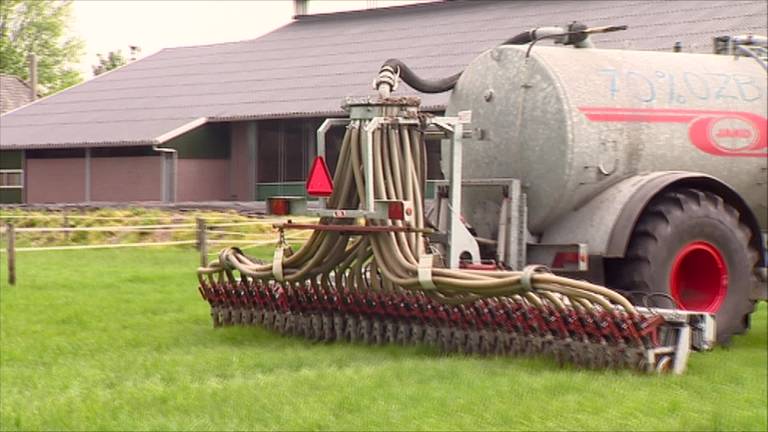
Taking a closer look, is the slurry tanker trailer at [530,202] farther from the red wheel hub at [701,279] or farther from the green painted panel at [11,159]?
the green painted panel at [11,159]

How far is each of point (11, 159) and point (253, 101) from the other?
8.96 m

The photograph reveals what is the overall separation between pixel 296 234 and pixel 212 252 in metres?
2.22

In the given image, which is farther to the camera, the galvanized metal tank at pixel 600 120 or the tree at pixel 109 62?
the tree at pixel 109 62

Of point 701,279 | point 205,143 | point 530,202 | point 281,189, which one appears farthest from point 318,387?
point 205,143

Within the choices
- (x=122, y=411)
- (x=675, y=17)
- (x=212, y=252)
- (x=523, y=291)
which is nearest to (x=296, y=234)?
(x=212, y=252)

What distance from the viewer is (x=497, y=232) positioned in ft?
36.3

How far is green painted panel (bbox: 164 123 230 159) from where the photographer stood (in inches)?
1276

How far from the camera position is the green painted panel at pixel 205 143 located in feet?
106

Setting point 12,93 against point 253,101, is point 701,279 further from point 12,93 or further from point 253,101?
point 12,93

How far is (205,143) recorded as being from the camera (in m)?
33.1

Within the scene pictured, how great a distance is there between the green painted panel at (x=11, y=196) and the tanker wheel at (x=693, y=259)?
29.1 m

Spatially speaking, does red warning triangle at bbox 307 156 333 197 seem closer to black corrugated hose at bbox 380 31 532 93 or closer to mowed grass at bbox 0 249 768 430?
black corrugated hose at bbox 380 31 532 93

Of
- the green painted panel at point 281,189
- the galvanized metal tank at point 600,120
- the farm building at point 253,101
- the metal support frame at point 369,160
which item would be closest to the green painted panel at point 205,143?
the farm building at point 253,101

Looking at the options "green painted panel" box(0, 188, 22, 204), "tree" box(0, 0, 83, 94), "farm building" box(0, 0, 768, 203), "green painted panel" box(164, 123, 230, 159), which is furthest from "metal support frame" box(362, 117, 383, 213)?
"tree" box(0, 0, 83, 94)
